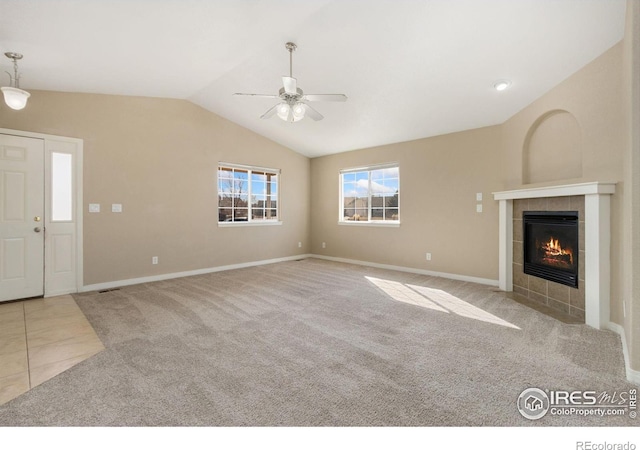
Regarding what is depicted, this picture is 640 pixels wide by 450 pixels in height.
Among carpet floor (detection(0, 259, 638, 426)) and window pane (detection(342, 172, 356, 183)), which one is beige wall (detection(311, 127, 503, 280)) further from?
carpet floor (detection(0, 259, 638, 426))

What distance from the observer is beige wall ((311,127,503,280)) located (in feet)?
15.9

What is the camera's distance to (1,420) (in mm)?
1640

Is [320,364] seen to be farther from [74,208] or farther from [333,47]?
[74,208]

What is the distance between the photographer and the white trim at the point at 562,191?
2947 millimetres

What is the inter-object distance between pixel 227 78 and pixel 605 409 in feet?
17.6

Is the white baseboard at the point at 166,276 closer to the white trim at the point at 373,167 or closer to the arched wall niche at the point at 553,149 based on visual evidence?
the white trim at the point at 373,167

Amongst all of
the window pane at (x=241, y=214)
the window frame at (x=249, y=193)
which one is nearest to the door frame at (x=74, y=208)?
the window frame at (x=249, y=193)

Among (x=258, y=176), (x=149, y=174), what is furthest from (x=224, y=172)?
(x=149, y=174)

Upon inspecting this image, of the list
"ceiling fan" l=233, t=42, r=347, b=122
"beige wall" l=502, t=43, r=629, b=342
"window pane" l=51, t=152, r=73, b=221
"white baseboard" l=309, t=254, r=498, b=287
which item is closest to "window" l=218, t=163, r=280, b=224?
"white baseboard" l=309, t=254, r=498, b=287

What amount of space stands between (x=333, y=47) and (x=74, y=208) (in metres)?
4.39

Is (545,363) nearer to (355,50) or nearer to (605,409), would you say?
(605,409)

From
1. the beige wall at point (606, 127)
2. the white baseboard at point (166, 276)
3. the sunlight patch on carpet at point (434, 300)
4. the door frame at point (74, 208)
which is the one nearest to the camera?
the beige wall at point (606, 127)

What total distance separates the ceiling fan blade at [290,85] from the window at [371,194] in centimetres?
358

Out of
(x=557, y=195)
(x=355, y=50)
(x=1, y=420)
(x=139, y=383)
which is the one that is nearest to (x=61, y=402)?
(x=1, y=420)
